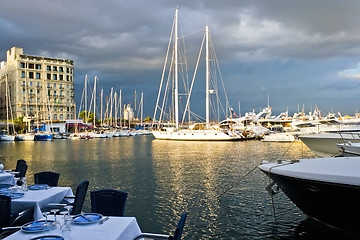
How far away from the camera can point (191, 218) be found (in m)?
8.97

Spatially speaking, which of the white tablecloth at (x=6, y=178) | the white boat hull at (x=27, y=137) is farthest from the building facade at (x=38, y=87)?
the white tablecloth at (x=6, y=178)

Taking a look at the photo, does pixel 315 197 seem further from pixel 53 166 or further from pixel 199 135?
pixel 199 135

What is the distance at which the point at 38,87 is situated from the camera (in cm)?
9056

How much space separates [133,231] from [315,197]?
171 inches

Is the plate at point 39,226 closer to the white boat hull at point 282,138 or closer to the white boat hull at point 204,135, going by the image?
the white boat hull at point 282,138

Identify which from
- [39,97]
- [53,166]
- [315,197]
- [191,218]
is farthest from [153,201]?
[39,97]

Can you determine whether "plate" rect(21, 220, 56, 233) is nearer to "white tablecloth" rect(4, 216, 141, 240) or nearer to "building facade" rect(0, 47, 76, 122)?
"white tablecloth" rect(4, 216, 141, 240)

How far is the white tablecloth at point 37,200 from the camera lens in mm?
5996

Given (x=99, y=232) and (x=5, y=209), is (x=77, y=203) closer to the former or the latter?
(x=5, y=209)

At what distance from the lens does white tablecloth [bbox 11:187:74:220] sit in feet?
19.7

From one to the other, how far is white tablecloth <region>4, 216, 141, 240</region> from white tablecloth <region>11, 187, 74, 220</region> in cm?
168

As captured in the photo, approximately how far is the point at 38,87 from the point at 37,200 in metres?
93.7

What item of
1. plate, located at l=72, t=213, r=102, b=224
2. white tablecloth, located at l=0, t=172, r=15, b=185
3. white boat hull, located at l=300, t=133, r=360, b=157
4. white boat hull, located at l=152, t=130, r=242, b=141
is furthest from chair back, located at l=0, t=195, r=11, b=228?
white boat hull, located at l=152, t=130, r=242, b=141

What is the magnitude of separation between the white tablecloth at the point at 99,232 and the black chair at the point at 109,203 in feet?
4.65
